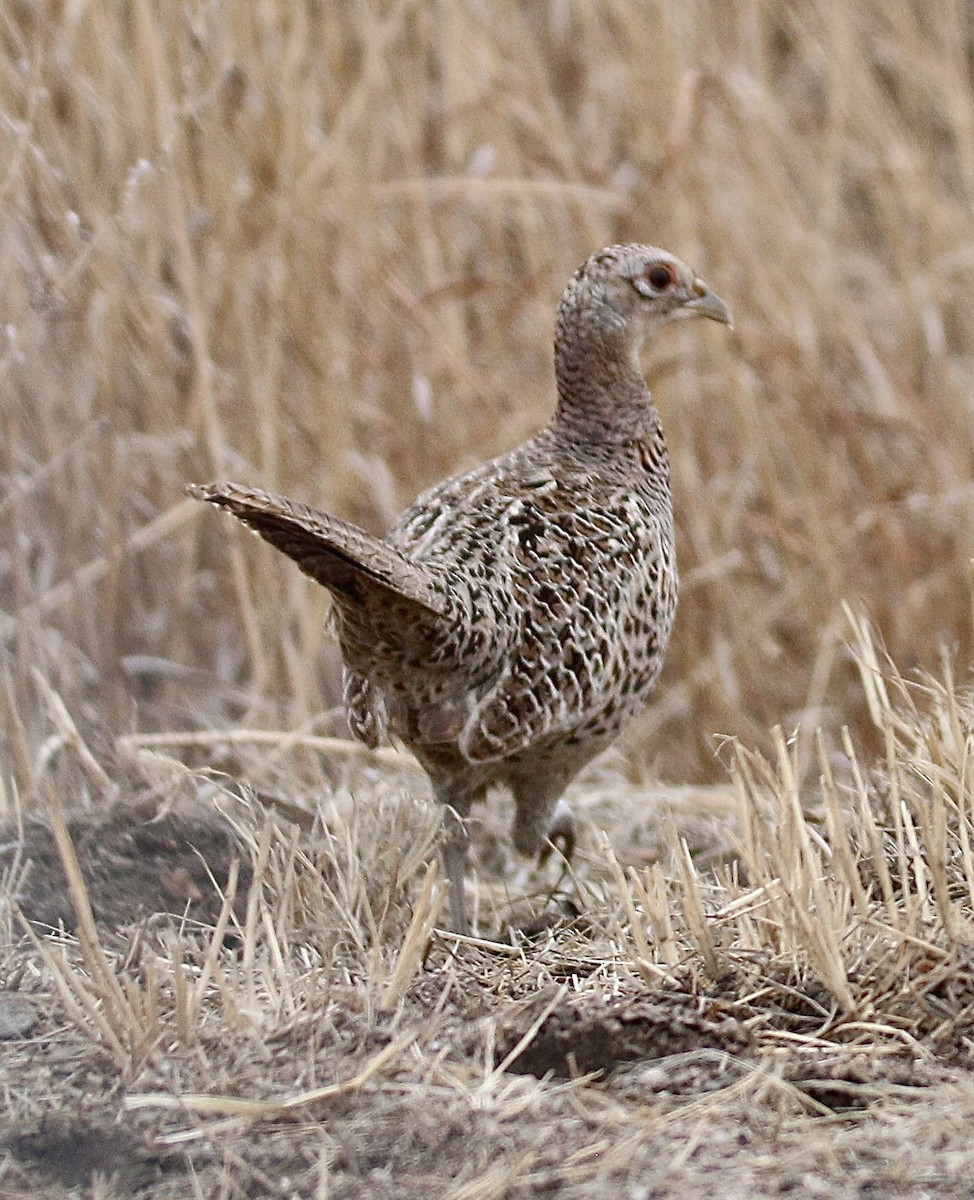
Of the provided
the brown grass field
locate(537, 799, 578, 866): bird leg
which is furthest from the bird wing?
locate(537, 799, 578, 866): bird leg

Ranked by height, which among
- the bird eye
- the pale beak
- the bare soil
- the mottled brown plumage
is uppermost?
the bird eye

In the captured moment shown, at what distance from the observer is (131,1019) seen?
191 cm

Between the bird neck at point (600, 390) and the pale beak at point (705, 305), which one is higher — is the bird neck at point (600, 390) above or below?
below

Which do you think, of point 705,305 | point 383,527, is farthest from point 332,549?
point 383,527

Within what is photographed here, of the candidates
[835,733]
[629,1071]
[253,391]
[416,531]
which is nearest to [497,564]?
[416,531]

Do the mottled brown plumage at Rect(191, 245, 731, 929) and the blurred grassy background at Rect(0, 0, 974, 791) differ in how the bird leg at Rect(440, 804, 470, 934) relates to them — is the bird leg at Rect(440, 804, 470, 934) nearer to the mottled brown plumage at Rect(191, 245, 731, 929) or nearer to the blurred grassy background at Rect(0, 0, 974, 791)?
the mottled brown plumage at Rect(191, 245, 731, 929)

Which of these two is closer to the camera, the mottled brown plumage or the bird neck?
the mottled brown plumage

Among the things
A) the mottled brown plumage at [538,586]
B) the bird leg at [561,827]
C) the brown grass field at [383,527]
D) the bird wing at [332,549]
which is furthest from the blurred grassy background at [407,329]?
the bird wing at [332,549]

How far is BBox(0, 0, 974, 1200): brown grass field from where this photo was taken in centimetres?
185

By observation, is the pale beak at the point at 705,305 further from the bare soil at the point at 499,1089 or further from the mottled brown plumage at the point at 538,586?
the bare soil at the point at 499,1089

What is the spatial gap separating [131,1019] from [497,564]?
114 cm

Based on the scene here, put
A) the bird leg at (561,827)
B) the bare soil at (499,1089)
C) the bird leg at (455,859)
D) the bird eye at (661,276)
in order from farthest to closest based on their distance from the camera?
the bird eye at (661,276) < the bird leg at (561,827) < the bird leg at (455,859) < the bare soil at (499,1089)

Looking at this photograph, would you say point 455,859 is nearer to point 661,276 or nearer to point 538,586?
point 538,586

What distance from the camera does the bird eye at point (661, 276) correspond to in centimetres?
339
